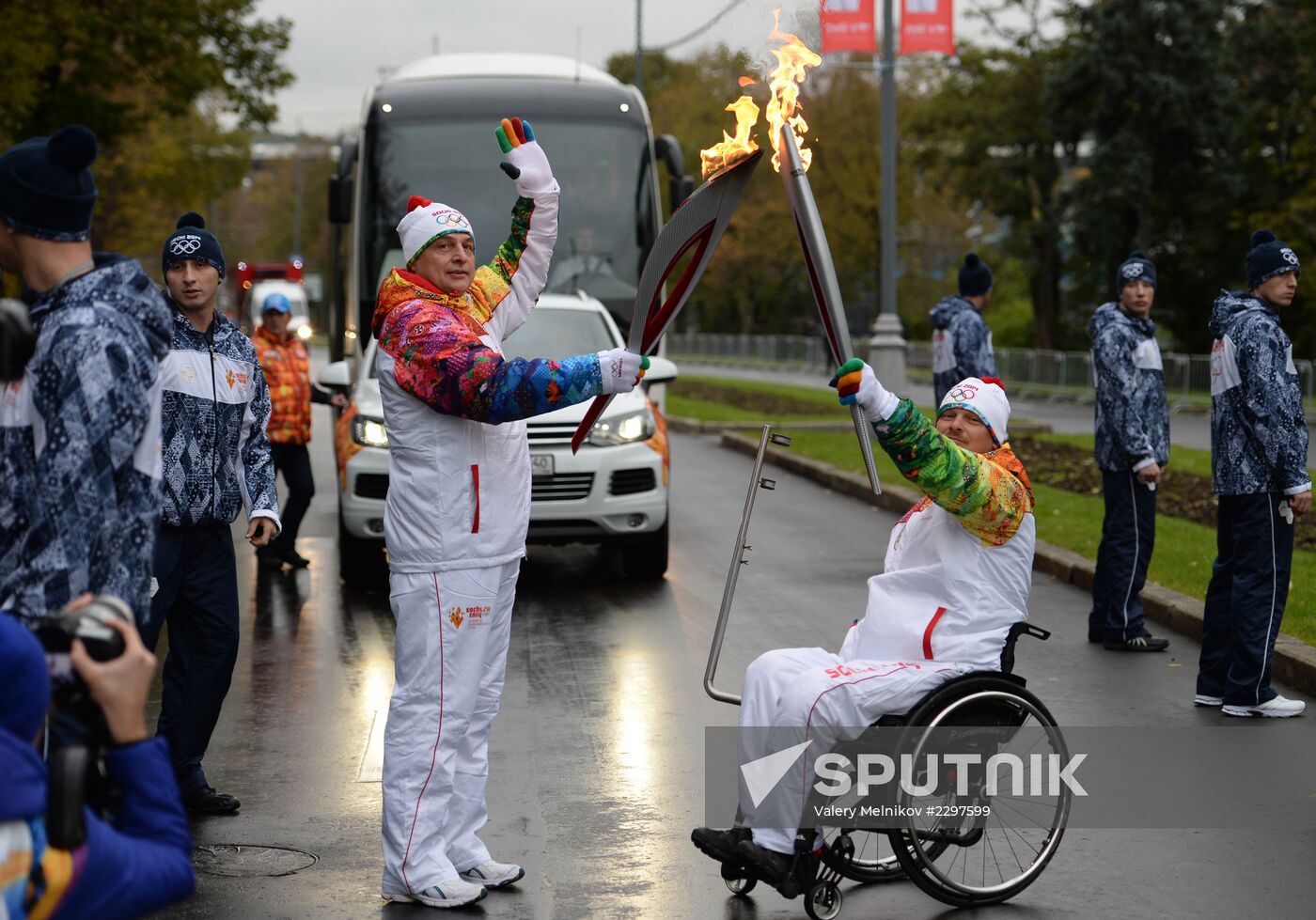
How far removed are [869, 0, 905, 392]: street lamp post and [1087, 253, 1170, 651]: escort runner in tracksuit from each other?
44.5 feet

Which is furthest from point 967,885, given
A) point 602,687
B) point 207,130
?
point 207,130

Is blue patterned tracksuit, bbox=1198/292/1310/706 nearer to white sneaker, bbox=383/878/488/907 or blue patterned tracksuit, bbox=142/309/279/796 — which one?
white sneaker, bbox=383/878/488/907

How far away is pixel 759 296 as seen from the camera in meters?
65.3

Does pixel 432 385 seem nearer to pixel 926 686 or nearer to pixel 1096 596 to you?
pixel 926 686

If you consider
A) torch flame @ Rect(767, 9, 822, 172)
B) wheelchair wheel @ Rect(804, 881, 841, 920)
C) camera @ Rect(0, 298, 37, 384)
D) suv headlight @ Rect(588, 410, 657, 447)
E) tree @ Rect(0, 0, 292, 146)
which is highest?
tree @ Rect(0, 0, 292, 146)

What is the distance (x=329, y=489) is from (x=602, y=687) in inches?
397

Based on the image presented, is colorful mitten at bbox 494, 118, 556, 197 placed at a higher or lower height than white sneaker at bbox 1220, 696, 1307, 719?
higher

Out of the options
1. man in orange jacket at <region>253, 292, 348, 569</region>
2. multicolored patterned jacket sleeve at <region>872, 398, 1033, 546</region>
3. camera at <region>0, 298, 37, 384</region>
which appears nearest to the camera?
camera at <region>0, 298, 37, 384</region>

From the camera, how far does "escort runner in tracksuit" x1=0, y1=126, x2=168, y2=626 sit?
321 centimetres

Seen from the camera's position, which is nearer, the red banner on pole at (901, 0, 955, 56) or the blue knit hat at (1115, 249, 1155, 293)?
the blue knit hat at (1115, 249, 1155, 293)

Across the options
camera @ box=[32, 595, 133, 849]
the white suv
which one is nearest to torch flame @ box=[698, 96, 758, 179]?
camera @ box=[32, 595, 133, 849]

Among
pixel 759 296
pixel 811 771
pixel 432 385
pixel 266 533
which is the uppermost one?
pixel 432 385

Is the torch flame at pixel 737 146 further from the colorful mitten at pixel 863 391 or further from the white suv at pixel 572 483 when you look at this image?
the white suv at pixel 572 483

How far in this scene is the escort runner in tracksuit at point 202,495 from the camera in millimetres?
5801
